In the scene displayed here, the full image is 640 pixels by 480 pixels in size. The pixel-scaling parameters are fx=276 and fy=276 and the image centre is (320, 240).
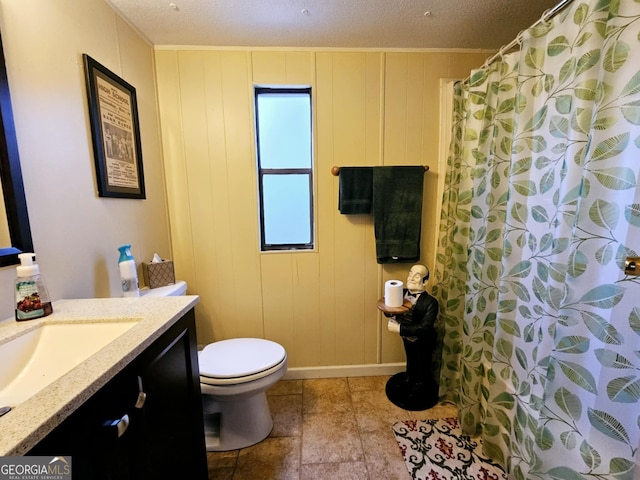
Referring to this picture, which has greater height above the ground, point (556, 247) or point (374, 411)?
point (556, 247)

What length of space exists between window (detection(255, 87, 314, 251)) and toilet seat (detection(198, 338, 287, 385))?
2.04 ft

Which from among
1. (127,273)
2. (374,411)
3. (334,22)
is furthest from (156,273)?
(334,22)

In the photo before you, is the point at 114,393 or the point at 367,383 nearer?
the point at 114,393

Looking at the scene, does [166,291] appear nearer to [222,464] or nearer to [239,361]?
[239,361]

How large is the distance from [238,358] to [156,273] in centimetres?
62

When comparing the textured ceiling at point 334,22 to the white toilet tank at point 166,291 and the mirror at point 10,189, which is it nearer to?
the mirror at point 10,189

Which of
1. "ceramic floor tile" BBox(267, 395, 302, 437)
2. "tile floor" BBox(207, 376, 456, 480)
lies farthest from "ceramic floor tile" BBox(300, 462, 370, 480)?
"ceramic floor tile" BBox(267, 395, 302, 437)

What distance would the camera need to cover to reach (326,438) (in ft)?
4.69

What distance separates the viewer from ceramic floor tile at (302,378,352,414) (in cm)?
163

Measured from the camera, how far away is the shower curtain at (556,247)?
2.55ft

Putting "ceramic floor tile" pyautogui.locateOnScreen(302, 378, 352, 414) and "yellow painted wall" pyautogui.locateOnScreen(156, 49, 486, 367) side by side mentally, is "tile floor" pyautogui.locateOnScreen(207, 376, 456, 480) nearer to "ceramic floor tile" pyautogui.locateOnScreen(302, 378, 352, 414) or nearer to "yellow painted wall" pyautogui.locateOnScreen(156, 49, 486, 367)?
"ceramic floor tile" pyautogui.locateOnScreen(302, 378, 352, 414)

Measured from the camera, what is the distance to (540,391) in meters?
1.03

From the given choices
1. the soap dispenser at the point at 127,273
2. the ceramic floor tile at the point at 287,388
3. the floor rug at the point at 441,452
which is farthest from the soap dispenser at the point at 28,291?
the floor rug at the point at 441,452

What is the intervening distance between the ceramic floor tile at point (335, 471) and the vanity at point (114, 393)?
0.45 m
